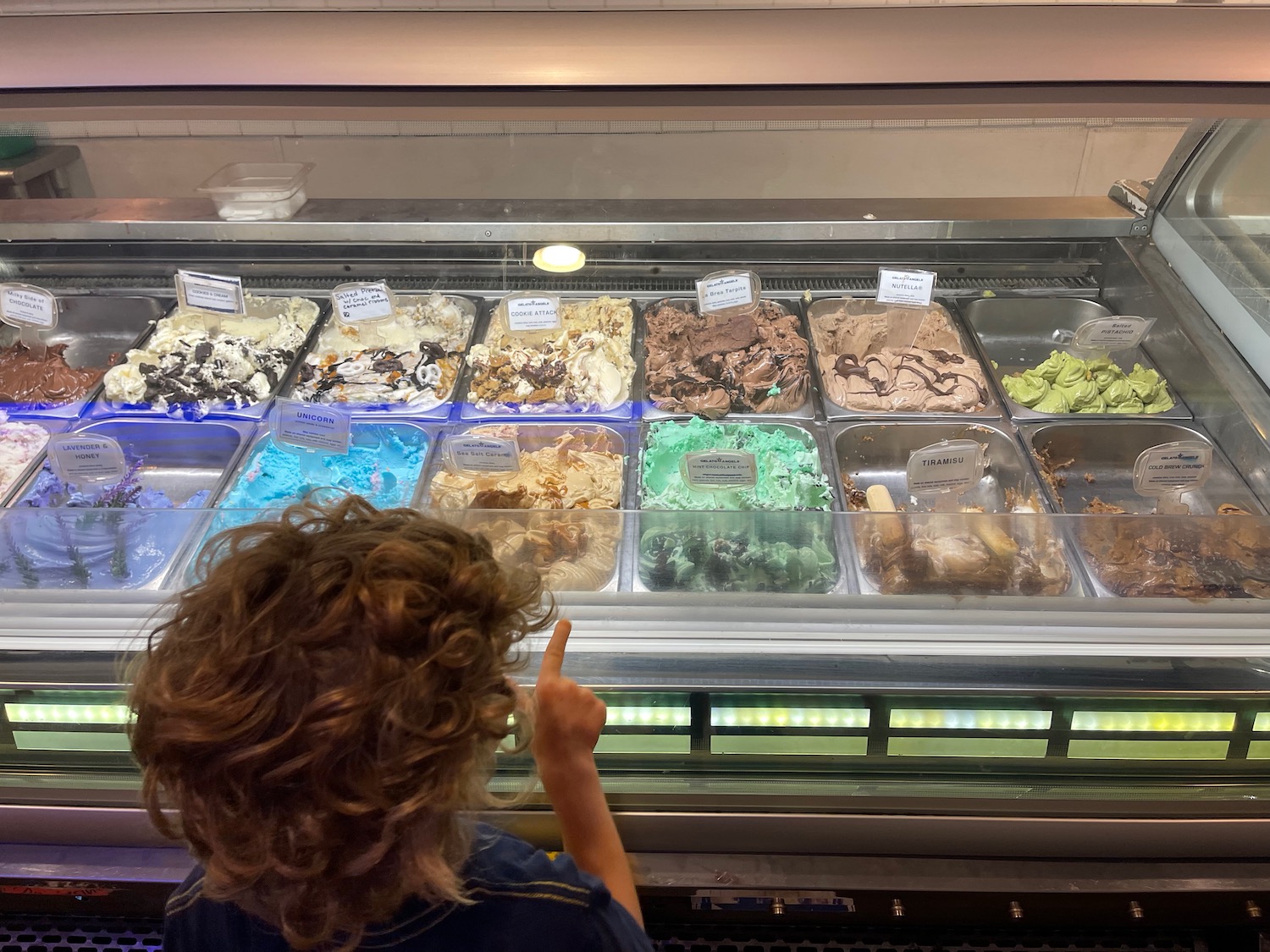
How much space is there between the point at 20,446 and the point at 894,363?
2387 millimetres

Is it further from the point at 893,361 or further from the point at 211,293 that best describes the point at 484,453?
the point at 893,361

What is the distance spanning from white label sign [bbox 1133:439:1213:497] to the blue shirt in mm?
1468

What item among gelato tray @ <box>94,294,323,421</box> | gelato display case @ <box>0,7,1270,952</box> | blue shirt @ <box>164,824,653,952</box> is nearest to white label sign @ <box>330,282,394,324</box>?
gelato display case @ <box>0,7,1270,952</box>

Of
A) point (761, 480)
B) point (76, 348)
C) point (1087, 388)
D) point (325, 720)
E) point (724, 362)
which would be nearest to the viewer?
point (325, 720)

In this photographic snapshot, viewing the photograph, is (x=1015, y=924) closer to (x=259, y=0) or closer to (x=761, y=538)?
(x=761, y=538)

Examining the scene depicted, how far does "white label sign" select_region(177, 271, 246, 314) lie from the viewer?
94.2 inches

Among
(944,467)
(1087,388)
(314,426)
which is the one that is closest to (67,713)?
(314,426)

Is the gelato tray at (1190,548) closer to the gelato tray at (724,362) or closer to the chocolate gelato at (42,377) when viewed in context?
the gelato tray at (724,362)

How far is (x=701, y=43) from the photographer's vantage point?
1.40 m

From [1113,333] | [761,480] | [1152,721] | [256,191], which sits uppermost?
[256,191]

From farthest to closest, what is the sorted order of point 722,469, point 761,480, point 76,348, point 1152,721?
point 76,348 → point 761,480 → point 722,469 → point 1152,721

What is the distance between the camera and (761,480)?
2227 mm

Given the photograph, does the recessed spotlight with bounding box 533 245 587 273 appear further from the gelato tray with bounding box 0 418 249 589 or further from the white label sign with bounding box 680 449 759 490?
the gelato tray with bounding box 0 418 249 589

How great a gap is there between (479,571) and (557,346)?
1.63 metres
